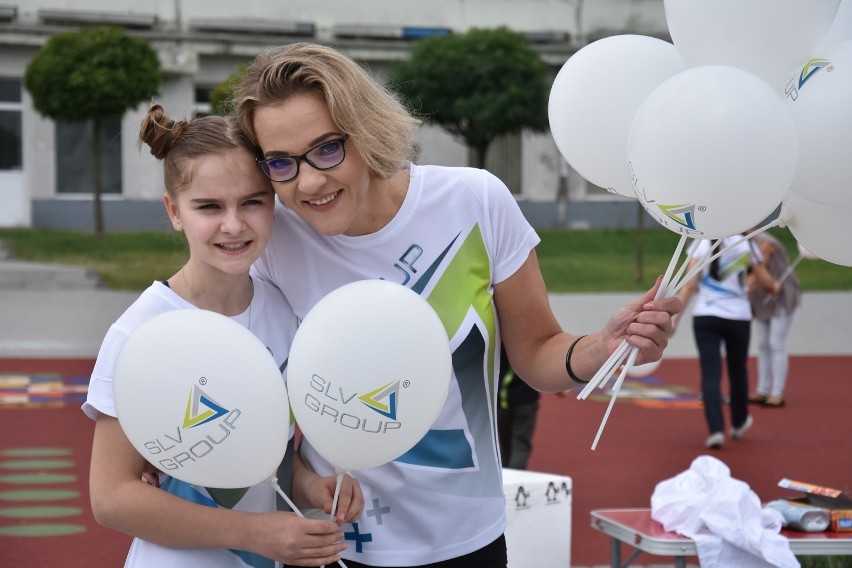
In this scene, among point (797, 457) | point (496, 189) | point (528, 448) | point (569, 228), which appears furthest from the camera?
point (569, 228)

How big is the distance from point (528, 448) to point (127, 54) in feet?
51.9

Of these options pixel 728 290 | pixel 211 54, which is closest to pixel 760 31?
pixel 728 290

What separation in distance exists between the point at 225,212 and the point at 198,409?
421mm

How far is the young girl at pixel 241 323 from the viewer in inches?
87.1

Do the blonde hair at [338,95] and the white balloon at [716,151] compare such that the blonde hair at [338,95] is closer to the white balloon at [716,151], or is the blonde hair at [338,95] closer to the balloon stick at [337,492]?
the white balloon at [716,151]

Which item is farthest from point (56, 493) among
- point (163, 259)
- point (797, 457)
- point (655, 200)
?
point (163, 259)

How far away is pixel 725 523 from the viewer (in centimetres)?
443

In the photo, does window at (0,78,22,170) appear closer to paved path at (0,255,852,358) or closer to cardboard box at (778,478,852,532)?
paved path at (0,255,852,358)

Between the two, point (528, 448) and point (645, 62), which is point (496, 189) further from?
point (528, 448)

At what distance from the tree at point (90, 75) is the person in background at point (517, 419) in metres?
15.4

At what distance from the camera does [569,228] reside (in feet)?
90.2

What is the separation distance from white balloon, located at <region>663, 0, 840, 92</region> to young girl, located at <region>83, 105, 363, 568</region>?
1002 mm

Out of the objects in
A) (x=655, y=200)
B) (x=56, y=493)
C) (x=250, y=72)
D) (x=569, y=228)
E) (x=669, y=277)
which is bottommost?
(x=569, y=228)

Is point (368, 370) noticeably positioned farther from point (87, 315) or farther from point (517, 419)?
point (87, 315)
